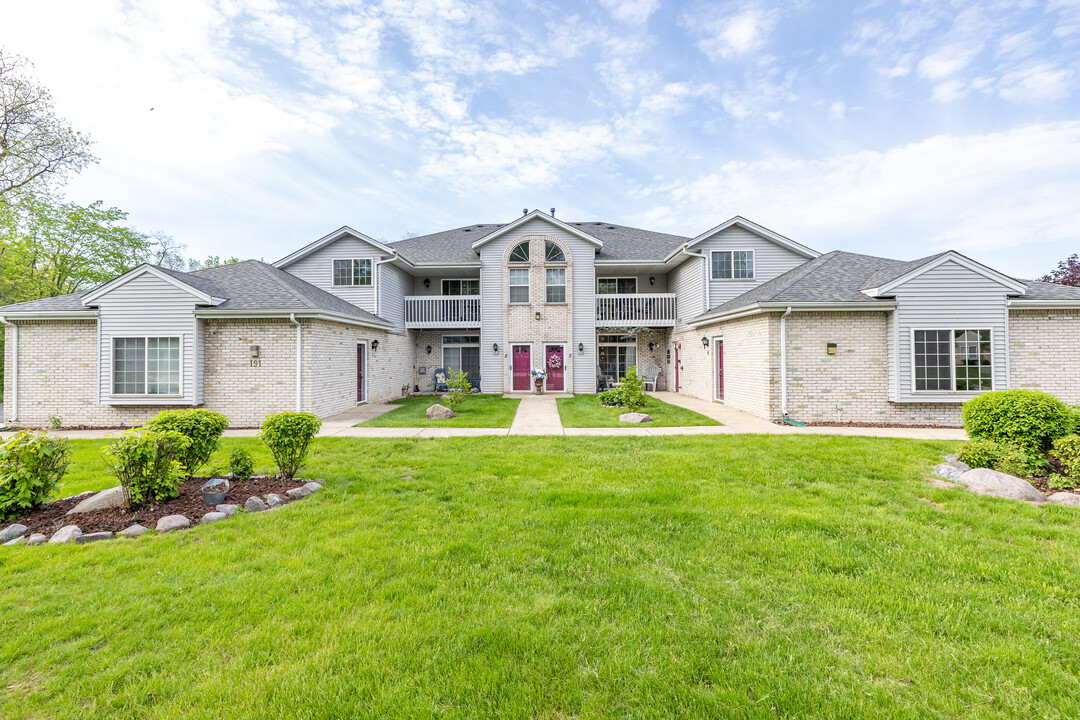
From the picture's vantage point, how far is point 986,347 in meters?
9.71

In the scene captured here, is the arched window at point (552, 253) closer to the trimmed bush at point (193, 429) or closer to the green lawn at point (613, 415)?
the green lawn at point (613, 415)

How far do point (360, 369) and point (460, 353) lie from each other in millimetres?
5483

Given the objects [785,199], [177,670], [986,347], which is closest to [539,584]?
[177,670]

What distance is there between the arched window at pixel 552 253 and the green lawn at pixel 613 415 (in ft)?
20.2

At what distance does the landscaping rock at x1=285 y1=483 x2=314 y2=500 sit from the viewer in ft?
15.6

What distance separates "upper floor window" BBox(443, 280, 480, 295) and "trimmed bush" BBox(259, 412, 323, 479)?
1362 cm

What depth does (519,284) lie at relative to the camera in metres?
16.4

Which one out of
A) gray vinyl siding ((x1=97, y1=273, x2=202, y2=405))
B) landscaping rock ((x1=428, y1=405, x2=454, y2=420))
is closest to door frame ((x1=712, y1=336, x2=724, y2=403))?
landscaping rock ((x1=428, y1=405, x2=454, y2=420))

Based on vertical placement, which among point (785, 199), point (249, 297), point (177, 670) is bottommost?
point (177, 670)

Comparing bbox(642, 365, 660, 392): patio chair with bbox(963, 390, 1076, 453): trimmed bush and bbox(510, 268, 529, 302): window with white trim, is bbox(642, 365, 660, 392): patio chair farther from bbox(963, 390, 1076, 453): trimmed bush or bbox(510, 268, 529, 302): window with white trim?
bbox(963, 390, 1076, 453): trimmed bush

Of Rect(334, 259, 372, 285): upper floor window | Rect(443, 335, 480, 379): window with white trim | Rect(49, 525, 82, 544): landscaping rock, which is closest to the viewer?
Rect(49, 525, 82, 544): landscaping rock

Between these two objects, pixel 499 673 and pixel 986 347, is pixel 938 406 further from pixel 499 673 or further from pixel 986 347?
pixel 499 673

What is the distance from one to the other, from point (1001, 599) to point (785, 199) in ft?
62.8

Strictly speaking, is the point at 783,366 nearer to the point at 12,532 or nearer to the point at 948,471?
the point at 948,471
